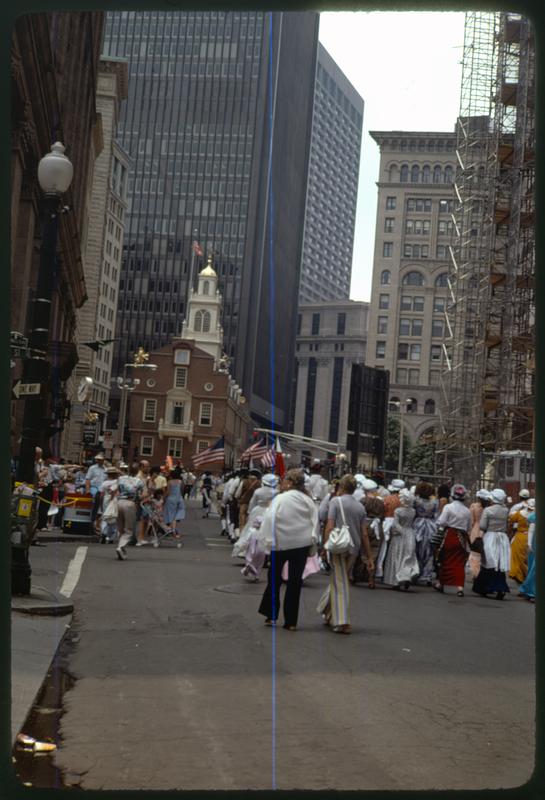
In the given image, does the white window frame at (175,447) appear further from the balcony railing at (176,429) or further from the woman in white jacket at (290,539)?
the woman in white jacket at (290,539)

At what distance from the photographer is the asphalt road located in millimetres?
5277

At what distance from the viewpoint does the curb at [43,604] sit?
10.3 m

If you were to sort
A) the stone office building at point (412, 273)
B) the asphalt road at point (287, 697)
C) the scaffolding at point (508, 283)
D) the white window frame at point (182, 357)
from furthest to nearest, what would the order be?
the stone office building at point (412, 273) < the white window frame at point (182, 357) < the scaffolding at point (508, 283) < the asphalt road at point (287, 697)

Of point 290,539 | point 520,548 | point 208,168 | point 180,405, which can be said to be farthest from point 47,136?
point 208,168

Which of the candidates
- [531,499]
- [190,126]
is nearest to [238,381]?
[190,126]

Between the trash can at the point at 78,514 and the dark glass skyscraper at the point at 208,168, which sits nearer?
the trash can at the point at 78,514

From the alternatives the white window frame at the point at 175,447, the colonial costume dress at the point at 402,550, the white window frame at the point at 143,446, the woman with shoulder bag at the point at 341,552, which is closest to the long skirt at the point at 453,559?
the colonial costume dress at the point at 402,550

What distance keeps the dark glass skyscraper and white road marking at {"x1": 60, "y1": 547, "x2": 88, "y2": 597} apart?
298 feet

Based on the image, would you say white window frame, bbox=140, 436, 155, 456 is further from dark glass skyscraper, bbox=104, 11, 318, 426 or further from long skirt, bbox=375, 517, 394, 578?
long skirt, bbox=375, 517, 394, 578

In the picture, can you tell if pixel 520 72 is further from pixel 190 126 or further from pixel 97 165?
pixel 190 126

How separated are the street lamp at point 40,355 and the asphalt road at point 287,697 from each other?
93 centimetres

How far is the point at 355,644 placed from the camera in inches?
395

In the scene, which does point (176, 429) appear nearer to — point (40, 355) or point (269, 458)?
point (269, 458)

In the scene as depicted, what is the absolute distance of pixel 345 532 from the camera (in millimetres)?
11375
